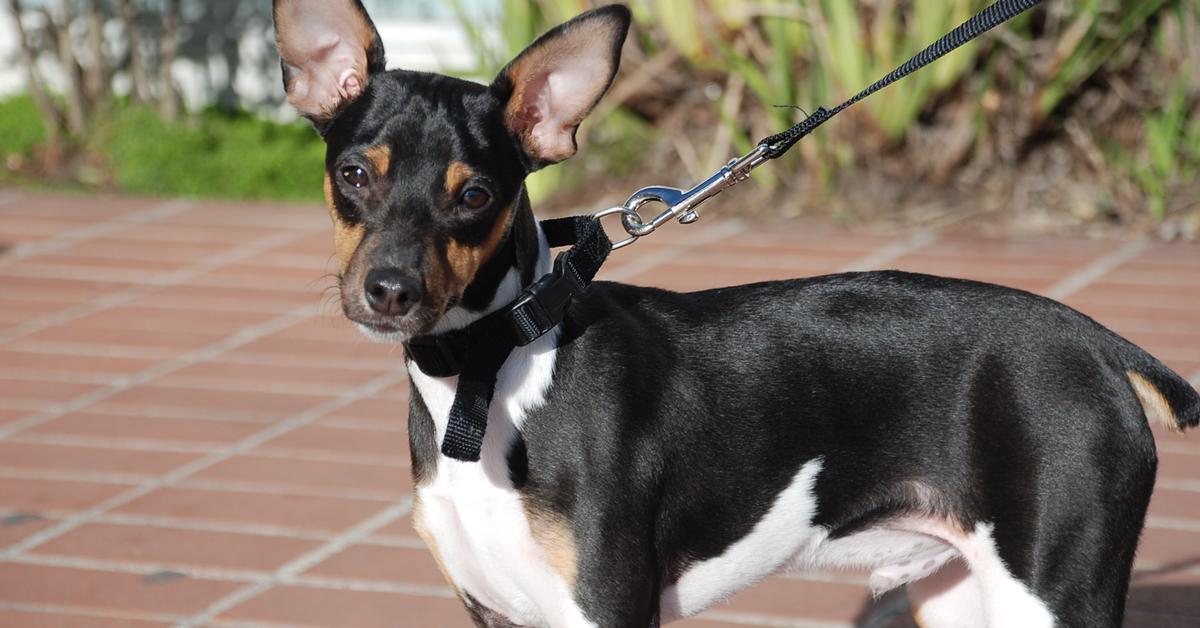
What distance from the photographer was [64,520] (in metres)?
5.01

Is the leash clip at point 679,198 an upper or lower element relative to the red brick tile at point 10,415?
upper

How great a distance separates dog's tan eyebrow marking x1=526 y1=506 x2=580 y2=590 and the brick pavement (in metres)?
1.37

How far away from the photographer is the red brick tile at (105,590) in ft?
14.5

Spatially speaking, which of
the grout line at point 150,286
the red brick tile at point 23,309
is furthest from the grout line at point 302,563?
the red brick tile at point 23,309

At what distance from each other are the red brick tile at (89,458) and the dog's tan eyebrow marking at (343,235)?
8.46 ft

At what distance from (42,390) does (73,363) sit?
305mm

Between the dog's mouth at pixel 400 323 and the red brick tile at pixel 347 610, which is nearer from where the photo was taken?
the dog's mouth at pixel 400 323

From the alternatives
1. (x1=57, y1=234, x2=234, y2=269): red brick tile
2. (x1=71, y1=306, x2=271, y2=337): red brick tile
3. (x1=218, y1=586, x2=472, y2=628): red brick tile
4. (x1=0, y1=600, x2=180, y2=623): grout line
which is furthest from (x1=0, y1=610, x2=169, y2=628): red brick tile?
(x1=57, y1=234, x2=234, y2=269): red brick tile

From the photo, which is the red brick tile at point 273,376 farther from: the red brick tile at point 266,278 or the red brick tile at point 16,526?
the red brick tile at point 16,526

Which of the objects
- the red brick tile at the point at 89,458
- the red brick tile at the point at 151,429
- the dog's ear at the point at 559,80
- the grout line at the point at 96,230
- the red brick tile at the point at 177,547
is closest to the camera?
the dog's ear at the point at 559,80

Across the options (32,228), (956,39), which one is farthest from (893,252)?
(32,228)

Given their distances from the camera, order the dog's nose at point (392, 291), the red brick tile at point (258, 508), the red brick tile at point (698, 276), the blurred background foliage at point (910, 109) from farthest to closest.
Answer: the blurred background foliage at point (910, 109) → the red brick tile at point (698, 276) → the red brick tile at point (258, 508) → the dog's nose at point (392, 291)

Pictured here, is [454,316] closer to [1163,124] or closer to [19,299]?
[19,299]

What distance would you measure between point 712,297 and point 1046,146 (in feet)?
17.2
